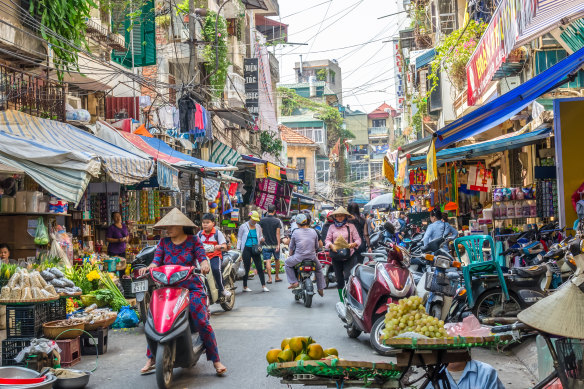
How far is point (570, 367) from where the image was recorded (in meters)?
3.04

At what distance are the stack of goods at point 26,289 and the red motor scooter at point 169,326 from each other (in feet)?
5.90

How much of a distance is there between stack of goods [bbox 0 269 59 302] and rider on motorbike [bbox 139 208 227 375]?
1267 mm

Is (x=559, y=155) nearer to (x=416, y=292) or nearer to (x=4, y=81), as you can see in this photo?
(x=416, y=292)

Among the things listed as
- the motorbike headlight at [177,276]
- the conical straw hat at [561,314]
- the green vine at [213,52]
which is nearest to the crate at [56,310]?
the motorbike headlight at [177,276]

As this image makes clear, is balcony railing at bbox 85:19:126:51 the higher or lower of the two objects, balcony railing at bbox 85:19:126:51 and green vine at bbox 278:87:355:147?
the lower

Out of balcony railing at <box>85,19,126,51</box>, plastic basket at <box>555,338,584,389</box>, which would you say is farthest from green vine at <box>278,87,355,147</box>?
plastic basket at <box>555,338,584,389</box>

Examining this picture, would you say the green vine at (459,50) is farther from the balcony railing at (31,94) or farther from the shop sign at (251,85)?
the shop sign at (251,85)

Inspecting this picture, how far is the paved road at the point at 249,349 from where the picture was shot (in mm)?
7316

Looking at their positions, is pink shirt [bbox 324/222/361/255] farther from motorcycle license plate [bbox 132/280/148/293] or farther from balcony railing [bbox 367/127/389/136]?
balcony railing [bbox 367/127/389/136]

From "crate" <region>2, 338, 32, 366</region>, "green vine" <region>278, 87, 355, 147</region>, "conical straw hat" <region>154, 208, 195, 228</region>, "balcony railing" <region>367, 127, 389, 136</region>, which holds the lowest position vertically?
"crate" <region>2, 338, 32, 366</region>

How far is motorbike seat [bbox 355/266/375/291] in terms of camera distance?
896cm

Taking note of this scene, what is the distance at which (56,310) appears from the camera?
8.86 meters

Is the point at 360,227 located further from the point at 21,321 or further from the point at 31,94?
the point at 21,321

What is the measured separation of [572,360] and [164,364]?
4630 millimetres
